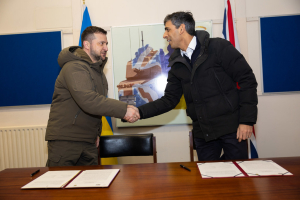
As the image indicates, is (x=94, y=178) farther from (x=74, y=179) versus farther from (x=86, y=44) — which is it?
(x=86, y=44)

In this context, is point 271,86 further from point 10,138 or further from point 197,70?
point 10,138

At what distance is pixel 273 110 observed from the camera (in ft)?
10.9

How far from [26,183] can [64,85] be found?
0.93 meters

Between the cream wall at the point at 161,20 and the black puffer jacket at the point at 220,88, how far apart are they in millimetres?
1540

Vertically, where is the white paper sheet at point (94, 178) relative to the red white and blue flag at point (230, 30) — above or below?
below

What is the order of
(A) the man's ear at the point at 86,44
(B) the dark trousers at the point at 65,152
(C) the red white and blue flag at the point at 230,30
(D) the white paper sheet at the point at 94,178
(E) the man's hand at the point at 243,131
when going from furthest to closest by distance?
(C) the red white and blue flag at the point at 230,30 < (A) the man's ear at the point at 86,44 < (B) the dark trousers at the point at 65,152 < (E) the man's hand at the point at 243,131 < (D) the white paper sheet at the point at 94,178

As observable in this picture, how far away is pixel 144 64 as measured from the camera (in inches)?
132

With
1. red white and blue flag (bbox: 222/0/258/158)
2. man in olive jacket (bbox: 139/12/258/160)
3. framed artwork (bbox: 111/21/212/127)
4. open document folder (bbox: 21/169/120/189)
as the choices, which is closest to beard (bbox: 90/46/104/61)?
man in olive jacket (bbox: 139/12/258/160)

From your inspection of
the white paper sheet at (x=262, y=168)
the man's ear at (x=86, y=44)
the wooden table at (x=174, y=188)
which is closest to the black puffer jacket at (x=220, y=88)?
the white paper sheet at (x=262, y=168)

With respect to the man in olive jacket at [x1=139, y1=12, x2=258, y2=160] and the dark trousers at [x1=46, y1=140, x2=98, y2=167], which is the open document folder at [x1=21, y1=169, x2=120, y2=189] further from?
the man in olive jacket at [x1=139, y1=12, x2=258, y2=160]

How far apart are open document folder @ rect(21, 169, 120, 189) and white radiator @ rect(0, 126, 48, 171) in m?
2.08

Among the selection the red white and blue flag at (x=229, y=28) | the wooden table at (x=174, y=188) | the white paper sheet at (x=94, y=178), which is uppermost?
the red white and blue flag at (x=229, y=28)

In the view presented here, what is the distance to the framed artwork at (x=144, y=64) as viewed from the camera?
11.0 ft

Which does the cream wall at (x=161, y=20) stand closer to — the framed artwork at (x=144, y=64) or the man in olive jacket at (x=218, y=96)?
the framed artwork at (x=144, y=64)
